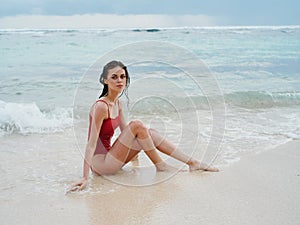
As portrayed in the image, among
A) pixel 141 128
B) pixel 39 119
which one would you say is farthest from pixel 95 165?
pixel 39 119

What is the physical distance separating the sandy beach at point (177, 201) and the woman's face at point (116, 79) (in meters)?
0.87

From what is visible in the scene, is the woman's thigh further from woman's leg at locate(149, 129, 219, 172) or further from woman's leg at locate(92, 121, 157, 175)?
woman's leg at locate(149, 129, 219, 172)

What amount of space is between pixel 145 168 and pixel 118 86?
0.94 meters

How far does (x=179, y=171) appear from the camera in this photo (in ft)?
12.5

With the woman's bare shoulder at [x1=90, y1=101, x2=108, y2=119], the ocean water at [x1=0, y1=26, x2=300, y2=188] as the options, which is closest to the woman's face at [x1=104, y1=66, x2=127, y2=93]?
the woman's bare shoulder at [x1=90, y1=101, x2=108, y2=119]

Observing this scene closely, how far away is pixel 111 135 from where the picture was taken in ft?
11.9

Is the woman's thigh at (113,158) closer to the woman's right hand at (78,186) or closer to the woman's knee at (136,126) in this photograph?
the woman's knee at (136,126)

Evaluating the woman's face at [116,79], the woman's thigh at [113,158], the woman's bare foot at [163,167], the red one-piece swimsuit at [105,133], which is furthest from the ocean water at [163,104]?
the woman's face at [116,79]

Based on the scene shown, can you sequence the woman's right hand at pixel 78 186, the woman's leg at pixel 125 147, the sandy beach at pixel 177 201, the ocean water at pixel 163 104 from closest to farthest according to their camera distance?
the sandy beach at pixel 177 201 < the woman's right hand at pixel 78 186 < the woman's leg at pixel 125 147 < the ocean water at pixel 163 104

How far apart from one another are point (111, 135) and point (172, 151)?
62cm

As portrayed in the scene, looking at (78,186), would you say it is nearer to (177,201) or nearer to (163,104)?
(177,201)

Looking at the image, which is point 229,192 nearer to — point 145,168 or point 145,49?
point 145,168

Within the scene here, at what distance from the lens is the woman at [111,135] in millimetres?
3475

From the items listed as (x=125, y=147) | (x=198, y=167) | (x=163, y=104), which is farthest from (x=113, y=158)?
(x=163, y=104)
